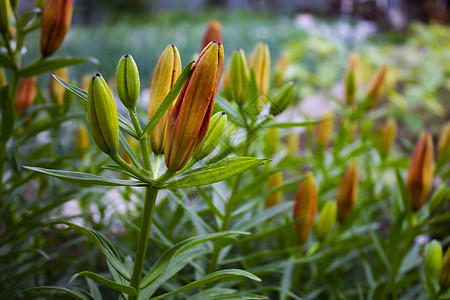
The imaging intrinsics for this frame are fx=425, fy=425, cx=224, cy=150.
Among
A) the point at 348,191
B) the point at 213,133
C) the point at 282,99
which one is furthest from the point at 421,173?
the point at 213,133

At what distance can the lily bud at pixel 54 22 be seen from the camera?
0.39 m

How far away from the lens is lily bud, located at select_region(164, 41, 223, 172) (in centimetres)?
25

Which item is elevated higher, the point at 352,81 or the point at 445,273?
the point at 352,81

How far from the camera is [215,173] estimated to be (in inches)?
10.5

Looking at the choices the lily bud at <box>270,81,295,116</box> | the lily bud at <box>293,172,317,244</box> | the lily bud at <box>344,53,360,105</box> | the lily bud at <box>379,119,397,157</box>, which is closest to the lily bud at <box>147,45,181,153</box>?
the lily bud at <box>270,81,295,116</box>

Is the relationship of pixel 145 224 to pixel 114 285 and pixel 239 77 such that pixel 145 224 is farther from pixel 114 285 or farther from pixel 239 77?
pixel 239 77

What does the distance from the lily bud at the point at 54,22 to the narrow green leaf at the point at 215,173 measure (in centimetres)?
23

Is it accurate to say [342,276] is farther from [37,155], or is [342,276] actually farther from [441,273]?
[37,155]

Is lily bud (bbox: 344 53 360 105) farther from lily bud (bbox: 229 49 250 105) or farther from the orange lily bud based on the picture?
lily bud (bbox: 229 49 250 105)

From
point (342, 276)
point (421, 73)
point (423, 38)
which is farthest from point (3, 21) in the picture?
point (423, 38)

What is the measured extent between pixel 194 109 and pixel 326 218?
0.32 meters

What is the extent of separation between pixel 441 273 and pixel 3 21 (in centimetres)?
48

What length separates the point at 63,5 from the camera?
0.39 metres

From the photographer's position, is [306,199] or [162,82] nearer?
[162,82]
